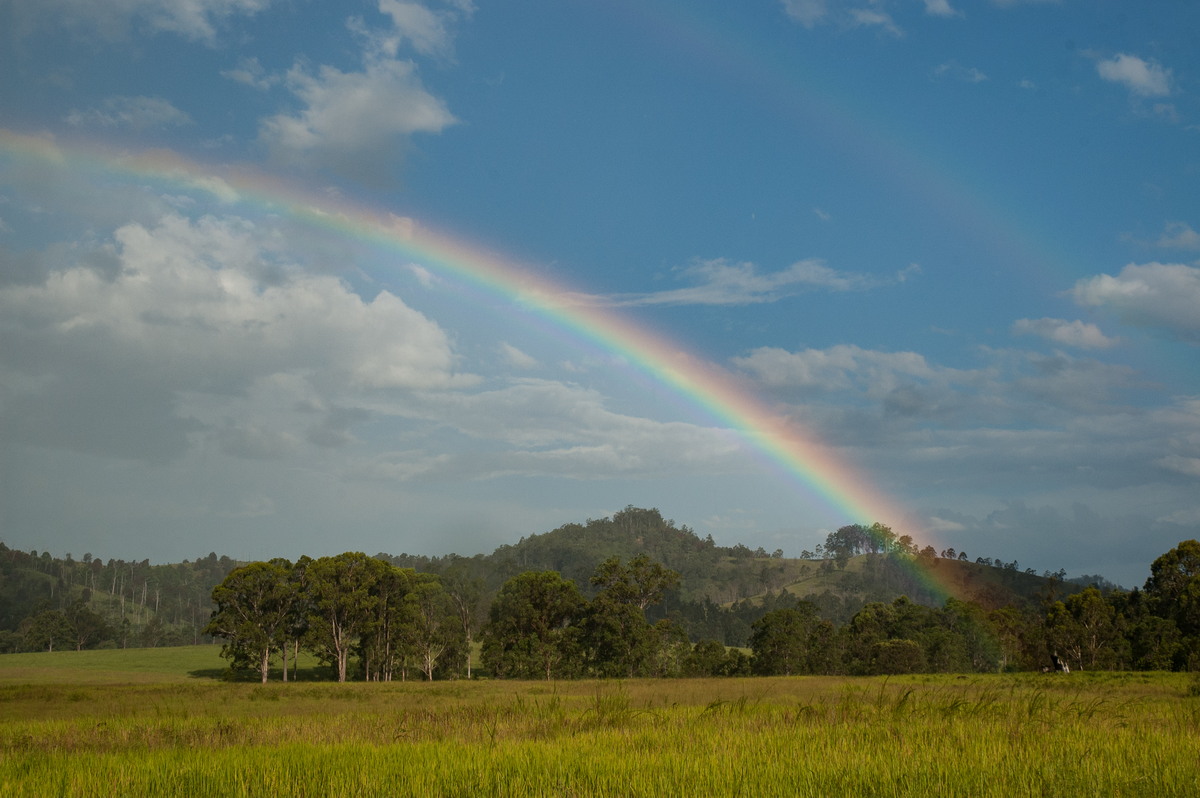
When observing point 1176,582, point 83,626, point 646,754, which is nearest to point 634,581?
point 1176,582

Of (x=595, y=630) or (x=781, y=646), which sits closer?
(x=595, y=630)

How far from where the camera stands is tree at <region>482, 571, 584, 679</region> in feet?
246

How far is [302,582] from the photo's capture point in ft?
260

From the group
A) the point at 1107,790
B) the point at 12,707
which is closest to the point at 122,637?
the point at 12,707

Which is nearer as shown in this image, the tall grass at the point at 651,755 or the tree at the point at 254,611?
the tall grass at the point at 651,755

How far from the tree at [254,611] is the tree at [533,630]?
2021 cm

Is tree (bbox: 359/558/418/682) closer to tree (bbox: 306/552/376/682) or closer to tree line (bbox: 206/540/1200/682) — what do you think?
tree line (bbox: 206/540/1200/682)

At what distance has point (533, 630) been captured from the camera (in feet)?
254

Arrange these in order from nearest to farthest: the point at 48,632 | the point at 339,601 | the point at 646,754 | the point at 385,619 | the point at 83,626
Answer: the point at 646,754 → the point at 339,601 → the point at 385,619 → the point at 48,632 → the point at 83,626

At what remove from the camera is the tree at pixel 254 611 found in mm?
75062

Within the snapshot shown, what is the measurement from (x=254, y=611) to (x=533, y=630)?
27.2 metres

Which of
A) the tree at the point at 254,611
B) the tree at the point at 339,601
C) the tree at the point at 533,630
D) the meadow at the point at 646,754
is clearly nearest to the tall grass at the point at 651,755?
the meadow at the point at 646,754

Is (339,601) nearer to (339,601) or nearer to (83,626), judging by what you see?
(339,601)

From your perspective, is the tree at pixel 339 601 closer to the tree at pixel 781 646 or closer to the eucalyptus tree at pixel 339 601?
the eucalyptus tree at pixel 339 601
